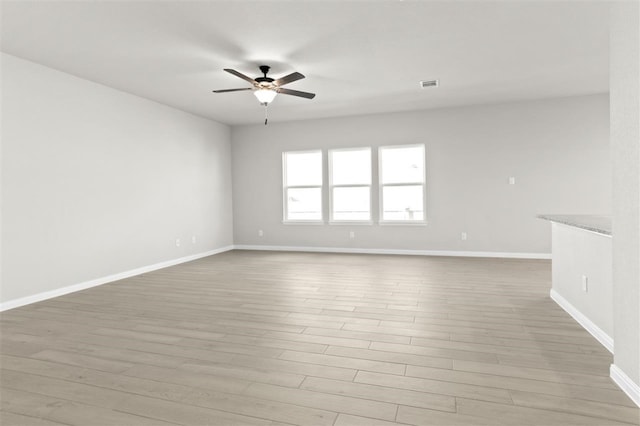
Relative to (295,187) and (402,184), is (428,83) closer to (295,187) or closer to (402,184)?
(402,184)

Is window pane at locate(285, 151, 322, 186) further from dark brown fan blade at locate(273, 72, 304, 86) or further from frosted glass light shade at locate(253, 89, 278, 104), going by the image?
dark brown fan blade at locate(273, 72, 304, 86)

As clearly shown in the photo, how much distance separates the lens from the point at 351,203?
7086mm

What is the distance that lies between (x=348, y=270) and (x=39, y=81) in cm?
440

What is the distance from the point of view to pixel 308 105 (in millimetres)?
6004

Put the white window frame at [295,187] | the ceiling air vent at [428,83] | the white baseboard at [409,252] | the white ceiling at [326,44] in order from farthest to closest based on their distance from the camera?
the white window frame at [295,187] < the white baseboard at [409,252] < the ceiling air vent at [428,83] < the white ceiling at [326,44]

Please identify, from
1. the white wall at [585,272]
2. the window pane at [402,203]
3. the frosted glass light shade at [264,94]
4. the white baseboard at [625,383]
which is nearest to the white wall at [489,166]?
the window pane at [402,203]

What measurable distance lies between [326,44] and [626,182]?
9.06ft

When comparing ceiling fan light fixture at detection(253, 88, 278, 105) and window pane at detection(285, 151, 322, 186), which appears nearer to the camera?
ceiling fan light fixture at detection(253, 88, 278, 105)

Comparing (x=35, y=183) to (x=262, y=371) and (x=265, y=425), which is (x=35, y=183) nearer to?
(x=262, y=371)

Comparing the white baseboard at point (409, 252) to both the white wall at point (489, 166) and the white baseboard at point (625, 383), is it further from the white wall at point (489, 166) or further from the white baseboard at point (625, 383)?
the white baseboard at point (625, 383)

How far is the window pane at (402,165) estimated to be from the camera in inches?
261

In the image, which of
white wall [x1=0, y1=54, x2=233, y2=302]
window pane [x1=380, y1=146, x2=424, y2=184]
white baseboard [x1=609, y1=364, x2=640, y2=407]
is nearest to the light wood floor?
white baseboard [x1=609, y1=364, x2=640, y2=407]

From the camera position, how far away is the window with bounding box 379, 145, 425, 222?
6.64 m

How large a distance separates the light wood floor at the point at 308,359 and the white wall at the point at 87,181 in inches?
24.6
